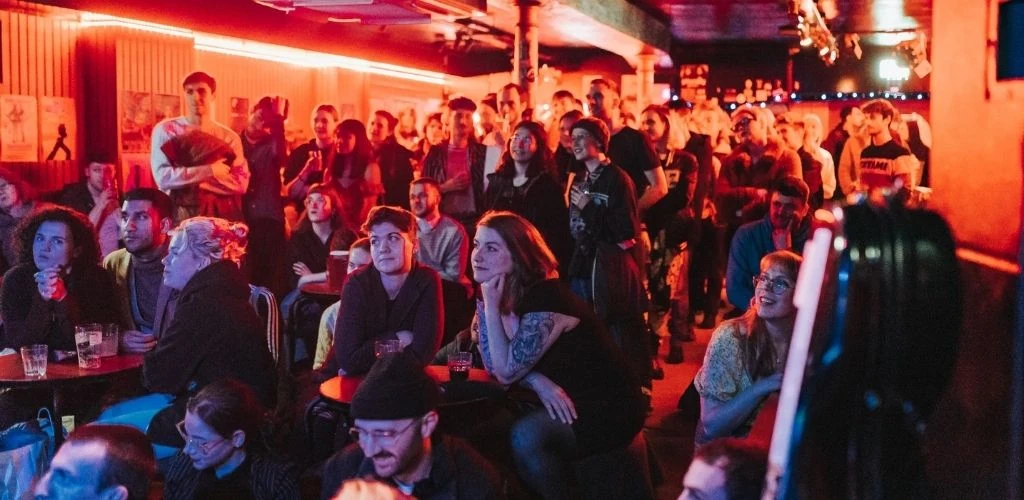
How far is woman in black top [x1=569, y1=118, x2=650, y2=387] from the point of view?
6621 mm

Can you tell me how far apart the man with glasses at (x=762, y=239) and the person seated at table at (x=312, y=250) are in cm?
270

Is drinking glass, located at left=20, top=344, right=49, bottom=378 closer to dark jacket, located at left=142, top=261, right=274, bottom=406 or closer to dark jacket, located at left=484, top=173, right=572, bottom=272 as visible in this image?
dark jacket, located at left=142, top=261, right=274, bottom=406

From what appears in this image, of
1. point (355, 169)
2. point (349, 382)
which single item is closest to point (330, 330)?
point (349, 382)

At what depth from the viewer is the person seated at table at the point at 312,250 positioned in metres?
7.36

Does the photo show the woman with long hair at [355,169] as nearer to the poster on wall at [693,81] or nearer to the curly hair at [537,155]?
the curly hair at [537,155]

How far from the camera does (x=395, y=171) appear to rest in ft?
30.5

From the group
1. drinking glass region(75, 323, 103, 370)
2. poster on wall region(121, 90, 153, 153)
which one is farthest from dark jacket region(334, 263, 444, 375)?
poster on wall region(121, 90, 153, 153)

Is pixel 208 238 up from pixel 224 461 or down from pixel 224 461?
up

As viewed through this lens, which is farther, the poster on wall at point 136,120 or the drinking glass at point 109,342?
the poster on wall at point 136,120

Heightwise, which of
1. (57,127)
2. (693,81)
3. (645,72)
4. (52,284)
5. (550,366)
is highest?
(693,81)

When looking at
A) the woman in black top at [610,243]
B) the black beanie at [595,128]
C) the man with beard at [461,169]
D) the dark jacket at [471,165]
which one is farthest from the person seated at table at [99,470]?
the dark jacket at [471,165]

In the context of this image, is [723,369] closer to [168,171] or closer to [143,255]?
[143,255]

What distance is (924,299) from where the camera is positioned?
1271 mm

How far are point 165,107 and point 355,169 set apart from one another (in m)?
3.45
